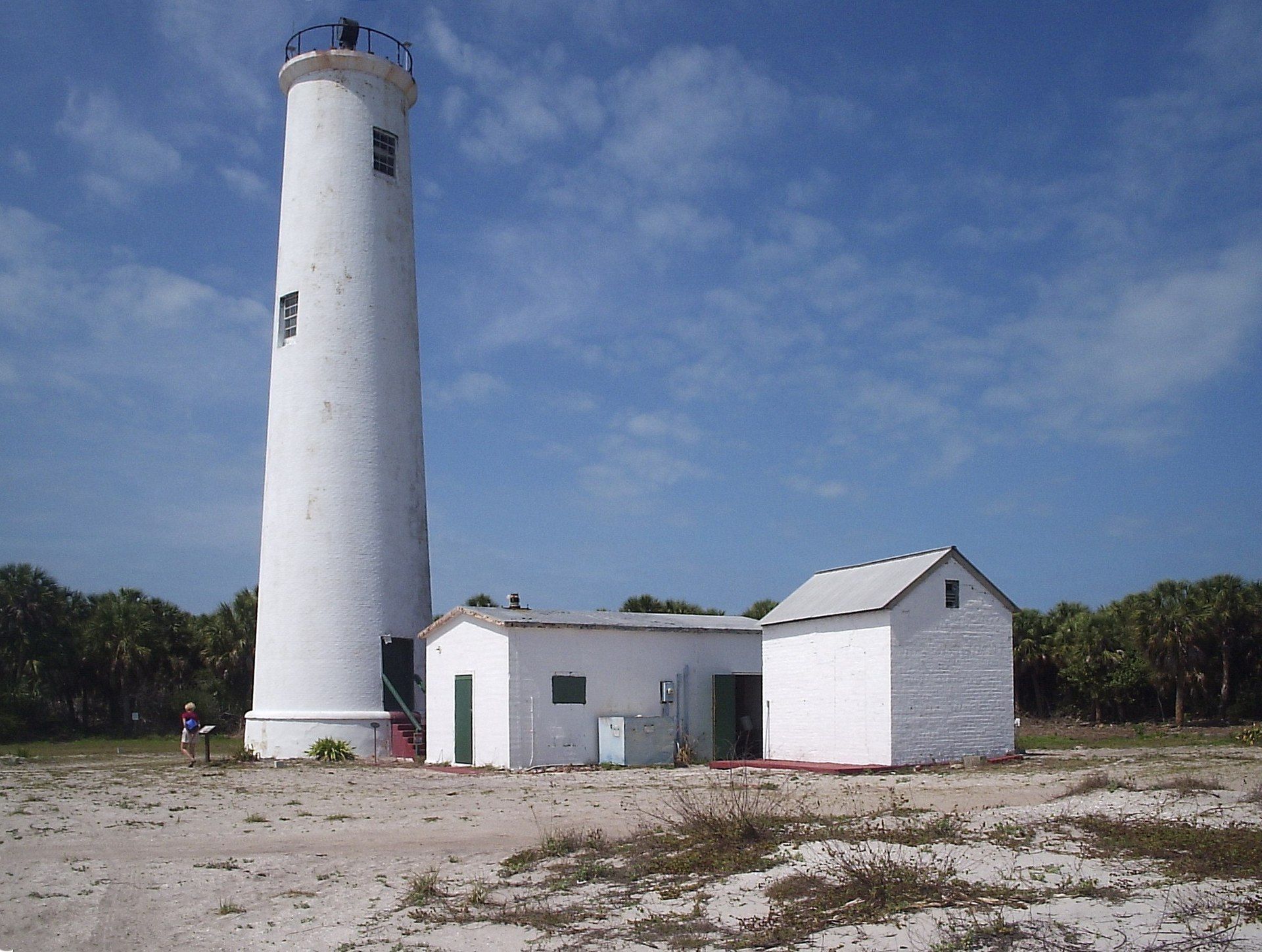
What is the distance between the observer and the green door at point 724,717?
1093 inches

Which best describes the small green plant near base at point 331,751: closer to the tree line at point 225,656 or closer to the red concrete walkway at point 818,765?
the red concrete walkway at point 818,765

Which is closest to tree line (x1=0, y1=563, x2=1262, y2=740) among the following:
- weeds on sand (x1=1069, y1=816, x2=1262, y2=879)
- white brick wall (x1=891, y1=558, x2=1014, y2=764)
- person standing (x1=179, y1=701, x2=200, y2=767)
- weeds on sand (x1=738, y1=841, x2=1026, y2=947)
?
person standing (x1=179, y1=701, x2=200, y2=767)

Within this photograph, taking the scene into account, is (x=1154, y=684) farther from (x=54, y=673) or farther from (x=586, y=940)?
(x=54, y=673)

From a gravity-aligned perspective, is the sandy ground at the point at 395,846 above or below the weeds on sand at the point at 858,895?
below

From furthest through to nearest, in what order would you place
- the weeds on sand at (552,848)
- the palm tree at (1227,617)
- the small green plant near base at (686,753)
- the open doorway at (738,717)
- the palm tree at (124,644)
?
the palm tree at (124,644) → the palm tree at (1227,617) → the open doorway at (738,717) → the small green plant near base at (686,753) → the weeds on sand at (552,848)

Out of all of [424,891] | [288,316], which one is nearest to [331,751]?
[288,316]

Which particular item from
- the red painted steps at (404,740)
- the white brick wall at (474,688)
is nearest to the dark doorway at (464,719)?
the white brick wall at (474,688)

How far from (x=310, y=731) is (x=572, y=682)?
253 inches

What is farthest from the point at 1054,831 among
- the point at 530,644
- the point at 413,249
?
the point at 413,249

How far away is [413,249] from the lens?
29.7 m

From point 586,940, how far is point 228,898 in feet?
12.8

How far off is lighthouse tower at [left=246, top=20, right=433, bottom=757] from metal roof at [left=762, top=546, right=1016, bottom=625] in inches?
372

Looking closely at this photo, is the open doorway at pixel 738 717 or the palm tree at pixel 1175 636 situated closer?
the open doorway at pixel 738 717

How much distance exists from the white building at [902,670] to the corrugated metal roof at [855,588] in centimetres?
5
